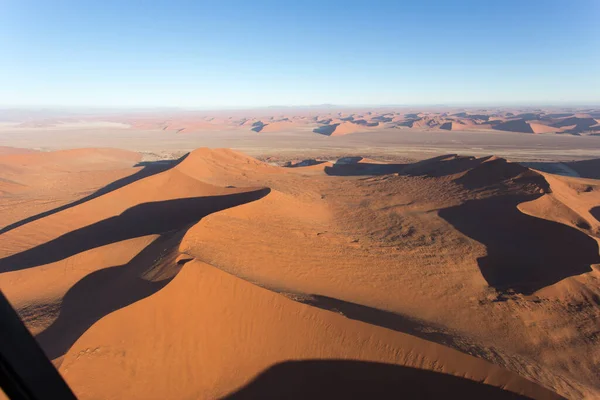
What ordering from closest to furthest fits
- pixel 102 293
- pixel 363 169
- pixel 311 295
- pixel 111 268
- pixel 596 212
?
pixel 102 293
pixel 311 295
pixel 111 268
pixel 596 212
pixel 363 169

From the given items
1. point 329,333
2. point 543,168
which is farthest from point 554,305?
point 543,168

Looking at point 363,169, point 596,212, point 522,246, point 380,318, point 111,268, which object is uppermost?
point 111,268

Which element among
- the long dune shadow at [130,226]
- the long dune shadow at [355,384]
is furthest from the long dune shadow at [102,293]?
the long dune shadow at [130,226]

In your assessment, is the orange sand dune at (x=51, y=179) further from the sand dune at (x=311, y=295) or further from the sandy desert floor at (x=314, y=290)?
the sand dune at (x=311, y=295)

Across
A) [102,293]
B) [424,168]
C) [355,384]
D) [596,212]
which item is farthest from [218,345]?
[424,168]

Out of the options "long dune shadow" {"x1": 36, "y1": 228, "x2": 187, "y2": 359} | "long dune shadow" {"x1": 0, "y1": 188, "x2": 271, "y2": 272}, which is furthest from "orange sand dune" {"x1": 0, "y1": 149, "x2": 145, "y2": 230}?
"long dune shadow" {"x1": 36, "y1": 228, "x2": 187, "y2": 359}

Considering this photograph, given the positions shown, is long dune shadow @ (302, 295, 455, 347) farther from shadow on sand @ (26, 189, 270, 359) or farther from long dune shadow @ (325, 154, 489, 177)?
long dune shadow @ (325, 154, 489, 177)

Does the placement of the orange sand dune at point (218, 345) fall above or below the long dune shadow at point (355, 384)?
above

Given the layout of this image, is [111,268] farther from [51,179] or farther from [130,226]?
[51,179]
